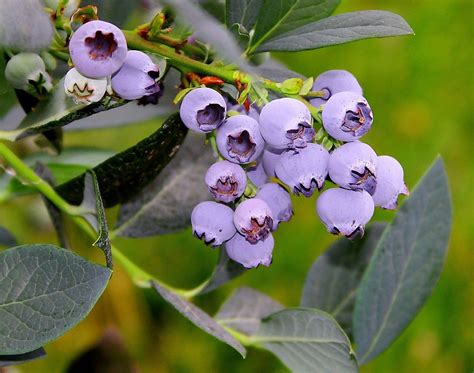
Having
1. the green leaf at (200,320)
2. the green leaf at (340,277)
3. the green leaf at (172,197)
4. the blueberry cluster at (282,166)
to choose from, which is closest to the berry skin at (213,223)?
the blueberry cluster at (282,166)

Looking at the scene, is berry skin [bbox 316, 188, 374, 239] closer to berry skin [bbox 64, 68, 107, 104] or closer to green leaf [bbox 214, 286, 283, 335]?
berry skin [bbox 64, 68, 107, 104]

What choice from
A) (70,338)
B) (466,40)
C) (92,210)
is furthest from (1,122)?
(466,40)

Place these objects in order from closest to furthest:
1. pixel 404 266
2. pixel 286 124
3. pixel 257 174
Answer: pixel 286 124
pixel 257 174
pixel 404 266

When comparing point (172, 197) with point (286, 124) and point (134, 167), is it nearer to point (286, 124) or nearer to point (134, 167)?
point (134, 167)

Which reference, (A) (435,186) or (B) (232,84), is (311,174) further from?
(A) (435,186)

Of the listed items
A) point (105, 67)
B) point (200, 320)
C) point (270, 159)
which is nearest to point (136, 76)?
point (105, 67)

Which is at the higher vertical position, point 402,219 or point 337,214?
point 337,214
